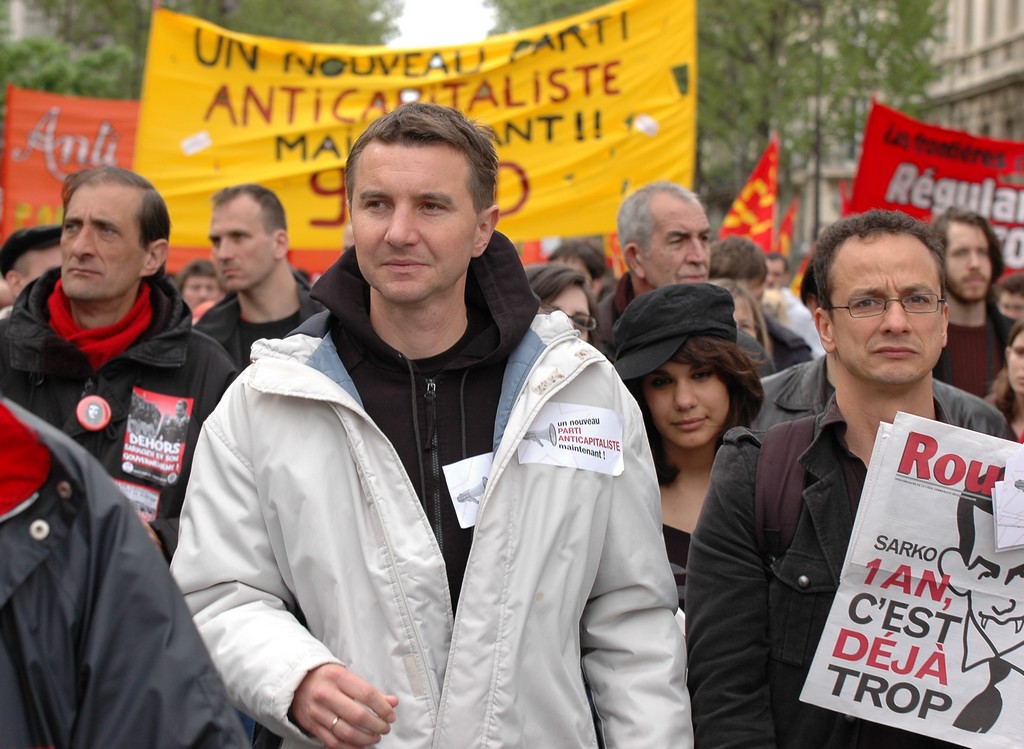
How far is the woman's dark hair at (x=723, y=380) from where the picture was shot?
13.1ft

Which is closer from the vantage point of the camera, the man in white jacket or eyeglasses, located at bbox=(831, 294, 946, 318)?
the man in white jacket

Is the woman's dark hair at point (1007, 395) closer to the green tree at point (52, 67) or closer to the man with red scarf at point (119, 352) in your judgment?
the man with red scarf at point (119, 352)

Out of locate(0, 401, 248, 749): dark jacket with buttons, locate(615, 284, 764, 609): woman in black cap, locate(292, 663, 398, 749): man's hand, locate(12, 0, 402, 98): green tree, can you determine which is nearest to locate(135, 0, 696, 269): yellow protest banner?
locate(615, 284, 764, 609): woman in black cap

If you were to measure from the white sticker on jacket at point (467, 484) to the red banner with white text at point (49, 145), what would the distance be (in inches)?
337

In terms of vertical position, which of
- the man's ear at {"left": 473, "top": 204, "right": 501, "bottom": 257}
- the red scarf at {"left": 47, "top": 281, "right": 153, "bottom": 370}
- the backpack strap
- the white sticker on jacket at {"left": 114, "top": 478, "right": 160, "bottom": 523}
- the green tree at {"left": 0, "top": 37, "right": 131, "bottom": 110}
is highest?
the green tree at {"left": 0, "top": 37, "right": 131, "bottom": 110}

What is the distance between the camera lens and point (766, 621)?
2898 millimetres

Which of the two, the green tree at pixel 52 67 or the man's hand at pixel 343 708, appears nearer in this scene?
the man's hand at pixel 343 708

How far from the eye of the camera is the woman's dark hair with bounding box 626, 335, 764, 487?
3996 mm

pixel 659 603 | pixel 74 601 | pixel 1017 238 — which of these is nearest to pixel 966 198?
pixel 1017 238

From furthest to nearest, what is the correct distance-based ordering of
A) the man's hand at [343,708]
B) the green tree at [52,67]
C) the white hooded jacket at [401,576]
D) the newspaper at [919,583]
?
the green tree at [52,67]
the newspaper at [919,583]
the white hooded jacket at [401,576]
the man's hand at [343,708]

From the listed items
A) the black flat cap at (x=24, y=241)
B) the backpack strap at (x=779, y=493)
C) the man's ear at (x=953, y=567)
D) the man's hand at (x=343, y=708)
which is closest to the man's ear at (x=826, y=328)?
the backpack strap at (x=779, y=493)

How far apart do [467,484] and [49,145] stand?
31.9 feet

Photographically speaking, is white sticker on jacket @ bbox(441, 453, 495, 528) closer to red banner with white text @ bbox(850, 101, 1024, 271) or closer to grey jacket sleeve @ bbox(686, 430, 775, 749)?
grey jacket sleeve @ bbox(686, 430, 775, 749)

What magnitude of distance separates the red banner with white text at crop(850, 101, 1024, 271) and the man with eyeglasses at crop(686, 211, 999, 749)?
6198 millimetres
